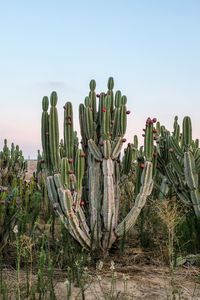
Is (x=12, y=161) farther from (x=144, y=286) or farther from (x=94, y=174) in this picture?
(x=144, y=286)

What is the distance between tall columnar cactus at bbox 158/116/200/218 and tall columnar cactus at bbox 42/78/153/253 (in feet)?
1.91

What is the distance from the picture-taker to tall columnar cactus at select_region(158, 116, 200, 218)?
6.14 meters

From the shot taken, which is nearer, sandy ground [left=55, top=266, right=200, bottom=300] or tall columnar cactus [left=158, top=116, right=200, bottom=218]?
sandy ground [left=55, top=266, right=200, bottom=300]

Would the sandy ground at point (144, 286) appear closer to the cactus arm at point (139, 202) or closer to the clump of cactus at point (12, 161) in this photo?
the cactus arm at point (139, 202)

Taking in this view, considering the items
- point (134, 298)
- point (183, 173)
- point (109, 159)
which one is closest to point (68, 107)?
point (109, 159)

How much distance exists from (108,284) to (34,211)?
1.90 metres

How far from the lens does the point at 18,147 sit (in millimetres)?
13352

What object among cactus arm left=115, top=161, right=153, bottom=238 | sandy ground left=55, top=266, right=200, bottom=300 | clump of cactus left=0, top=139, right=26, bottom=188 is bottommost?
sandy ground left=55, top=266, right=200, bottom=300

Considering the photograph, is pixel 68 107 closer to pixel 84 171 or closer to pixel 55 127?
pixel 55 127

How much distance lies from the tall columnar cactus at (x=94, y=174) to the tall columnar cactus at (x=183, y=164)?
0.58 metres

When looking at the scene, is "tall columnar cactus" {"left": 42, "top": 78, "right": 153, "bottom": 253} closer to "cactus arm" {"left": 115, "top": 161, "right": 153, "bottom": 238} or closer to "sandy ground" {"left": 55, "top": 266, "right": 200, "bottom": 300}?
"cactus arm" {"left": 115, "top": 161, "right": 153, "bottom": 238}

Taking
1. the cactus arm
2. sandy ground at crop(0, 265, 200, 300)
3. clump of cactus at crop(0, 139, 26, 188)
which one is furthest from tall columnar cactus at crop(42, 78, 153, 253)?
clump of cactus at crop(0, 139, 26, 188)

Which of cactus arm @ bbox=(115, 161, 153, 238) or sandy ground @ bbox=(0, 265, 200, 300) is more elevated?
cactus arm @ bbox=(115, 161, 153, 238)

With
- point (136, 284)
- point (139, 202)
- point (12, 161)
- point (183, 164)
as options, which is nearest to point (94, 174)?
point (139, 202)
